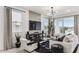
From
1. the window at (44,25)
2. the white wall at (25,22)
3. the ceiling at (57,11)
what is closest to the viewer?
the ceiling at (57,11)

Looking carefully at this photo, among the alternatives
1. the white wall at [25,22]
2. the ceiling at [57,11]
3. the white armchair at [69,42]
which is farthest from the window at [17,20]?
the white armchair at [69,42]

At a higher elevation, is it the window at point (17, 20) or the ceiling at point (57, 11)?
the ceiling at point (57, 11)

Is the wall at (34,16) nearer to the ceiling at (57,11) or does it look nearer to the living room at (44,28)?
the living room at (44,28)

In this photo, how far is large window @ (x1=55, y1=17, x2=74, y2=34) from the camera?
2.04 meters

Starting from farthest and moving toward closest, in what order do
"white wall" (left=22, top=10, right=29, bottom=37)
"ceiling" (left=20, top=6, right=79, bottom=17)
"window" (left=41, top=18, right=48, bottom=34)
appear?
"white wall" (left=22, top=10, right=29, bottom=37), "window" (left=41, top=18, right=48, bottom=34), "ceiling" (left=20, top=6, right=79, bottom=17)

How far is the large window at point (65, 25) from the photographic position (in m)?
2.04

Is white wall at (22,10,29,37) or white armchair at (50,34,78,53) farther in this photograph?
white wall at (22,10,29,37)

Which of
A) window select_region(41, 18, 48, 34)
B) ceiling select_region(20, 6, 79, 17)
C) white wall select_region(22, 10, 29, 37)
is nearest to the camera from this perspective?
ceiling select_region(20, 6, 79, 17)

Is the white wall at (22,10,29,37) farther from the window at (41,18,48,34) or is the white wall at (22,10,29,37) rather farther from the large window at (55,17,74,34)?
the large window at (55,17,74,34)

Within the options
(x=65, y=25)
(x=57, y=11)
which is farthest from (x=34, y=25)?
(x=65, y=25)

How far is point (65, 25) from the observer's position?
2.14 m

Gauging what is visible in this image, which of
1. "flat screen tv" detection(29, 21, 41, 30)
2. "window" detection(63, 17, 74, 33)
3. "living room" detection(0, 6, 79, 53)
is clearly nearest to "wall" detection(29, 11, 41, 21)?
"living room" detection(0, 6, 79, 53)
